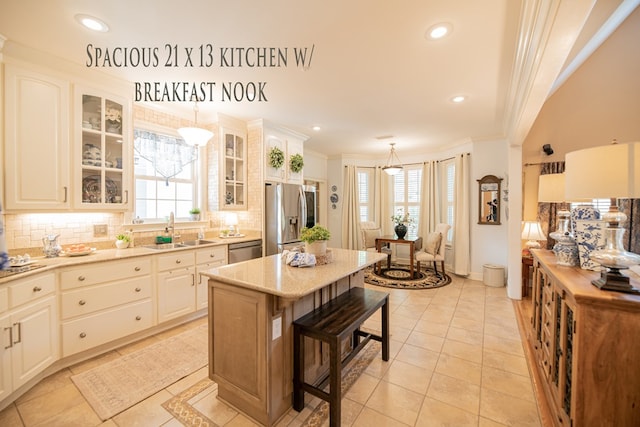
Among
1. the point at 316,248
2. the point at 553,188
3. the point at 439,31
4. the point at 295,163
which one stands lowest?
the point at 316,248

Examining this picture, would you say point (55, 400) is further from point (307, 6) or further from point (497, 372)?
point (497, 372)

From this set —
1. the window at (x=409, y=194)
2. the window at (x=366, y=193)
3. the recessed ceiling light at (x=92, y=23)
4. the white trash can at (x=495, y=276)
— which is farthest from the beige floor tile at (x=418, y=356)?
the window at (x=366, y=193)

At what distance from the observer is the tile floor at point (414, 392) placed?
1773mm

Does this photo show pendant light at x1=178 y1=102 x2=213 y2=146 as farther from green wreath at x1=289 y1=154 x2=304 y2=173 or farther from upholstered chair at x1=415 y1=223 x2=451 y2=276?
upholstered chair at x1=415 y1=223 x2=451 y2=276

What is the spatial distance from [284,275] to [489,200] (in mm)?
4698

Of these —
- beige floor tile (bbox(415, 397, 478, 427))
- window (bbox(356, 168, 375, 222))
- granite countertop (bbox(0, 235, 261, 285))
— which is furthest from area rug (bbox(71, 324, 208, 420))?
window (bbox(356, 168, 375, 222))

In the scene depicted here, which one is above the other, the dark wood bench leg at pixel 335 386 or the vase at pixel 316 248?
the vase at pixel 316 248

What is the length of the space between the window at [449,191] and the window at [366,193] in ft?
5.68

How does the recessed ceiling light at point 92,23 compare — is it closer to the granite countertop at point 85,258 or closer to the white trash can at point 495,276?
the granite countertop at point 85,258

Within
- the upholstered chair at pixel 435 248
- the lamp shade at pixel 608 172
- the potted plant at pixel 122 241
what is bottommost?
the upholstered chair at pixel 435 248

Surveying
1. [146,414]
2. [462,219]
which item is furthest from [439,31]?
[462,219]

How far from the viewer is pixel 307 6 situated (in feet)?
5.98

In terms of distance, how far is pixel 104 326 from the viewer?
8.25 feet

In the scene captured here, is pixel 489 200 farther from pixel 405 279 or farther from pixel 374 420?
pixel 374 420
